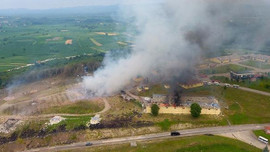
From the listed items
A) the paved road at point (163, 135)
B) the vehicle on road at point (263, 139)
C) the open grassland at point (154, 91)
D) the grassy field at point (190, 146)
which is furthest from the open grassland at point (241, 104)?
the open grassland at point (154, 91)

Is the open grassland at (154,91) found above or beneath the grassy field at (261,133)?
above

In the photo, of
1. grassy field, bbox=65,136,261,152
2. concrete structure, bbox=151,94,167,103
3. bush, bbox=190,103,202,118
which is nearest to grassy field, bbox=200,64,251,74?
concrete structure, bbox=151,94,167,103

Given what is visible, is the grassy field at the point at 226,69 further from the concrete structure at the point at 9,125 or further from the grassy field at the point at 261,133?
the concrete structure at the point at 9,125

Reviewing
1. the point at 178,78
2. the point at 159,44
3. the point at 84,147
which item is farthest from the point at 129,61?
the point at 84,147

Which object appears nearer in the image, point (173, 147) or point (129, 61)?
point (173, 147)

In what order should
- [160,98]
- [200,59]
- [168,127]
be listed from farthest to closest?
[200,59]
[160,98]
[168,127]

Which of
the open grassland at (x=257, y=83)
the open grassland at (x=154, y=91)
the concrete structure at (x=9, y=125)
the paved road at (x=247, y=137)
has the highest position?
the open grassland at (x=257, y=83)

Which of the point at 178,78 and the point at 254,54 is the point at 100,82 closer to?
the point at 178,78
